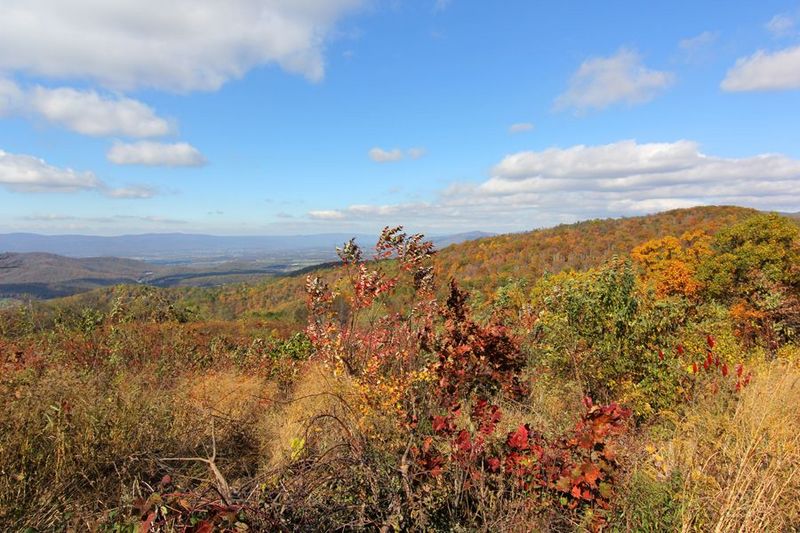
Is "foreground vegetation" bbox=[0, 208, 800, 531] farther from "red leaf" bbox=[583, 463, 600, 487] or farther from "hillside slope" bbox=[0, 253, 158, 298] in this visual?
"hillside slope" bbox=[0, 253, 158, 298]

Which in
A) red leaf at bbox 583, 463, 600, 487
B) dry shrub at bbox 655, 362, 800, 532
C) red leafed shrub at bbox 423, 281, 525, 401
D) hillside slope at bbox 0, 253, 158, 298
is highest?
red leafed shrub at bbox 423, 281, 525, 401

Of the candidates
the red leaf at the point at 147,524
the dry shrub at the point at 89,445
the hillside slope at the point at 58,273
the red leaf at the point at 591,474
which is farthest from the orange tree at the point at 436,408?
the hillside slope at the point at 58,273

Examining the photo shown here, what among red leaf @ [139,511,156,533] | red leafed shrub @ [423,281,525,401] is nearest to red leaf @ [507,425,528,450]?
red leafed shrub @ [423,281,525,401]

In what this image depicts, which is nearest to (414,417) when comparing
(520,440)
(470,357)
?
(520,440)

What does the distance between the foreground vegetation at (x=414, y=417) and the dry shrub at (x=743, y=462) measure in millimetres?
27

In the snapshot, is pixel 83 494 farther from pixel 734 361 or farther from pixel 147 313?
pixel 734 361

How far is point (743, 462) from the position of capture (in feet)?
9.00

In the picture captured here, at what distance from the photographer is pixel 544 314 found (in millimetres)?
5863

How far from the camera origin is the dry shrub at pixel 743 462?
8.57 feet

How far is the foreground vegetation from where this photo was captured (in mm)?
2445

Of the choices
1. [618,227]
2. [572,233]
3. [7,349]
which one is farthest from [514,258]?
[7,349]

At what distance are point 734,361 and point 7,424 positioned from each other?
791 cm

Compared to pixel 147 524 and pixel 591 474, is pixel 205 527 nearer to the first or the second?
pixel 147 524

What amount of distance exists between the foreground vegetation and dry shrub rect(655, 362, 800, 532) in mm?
27
